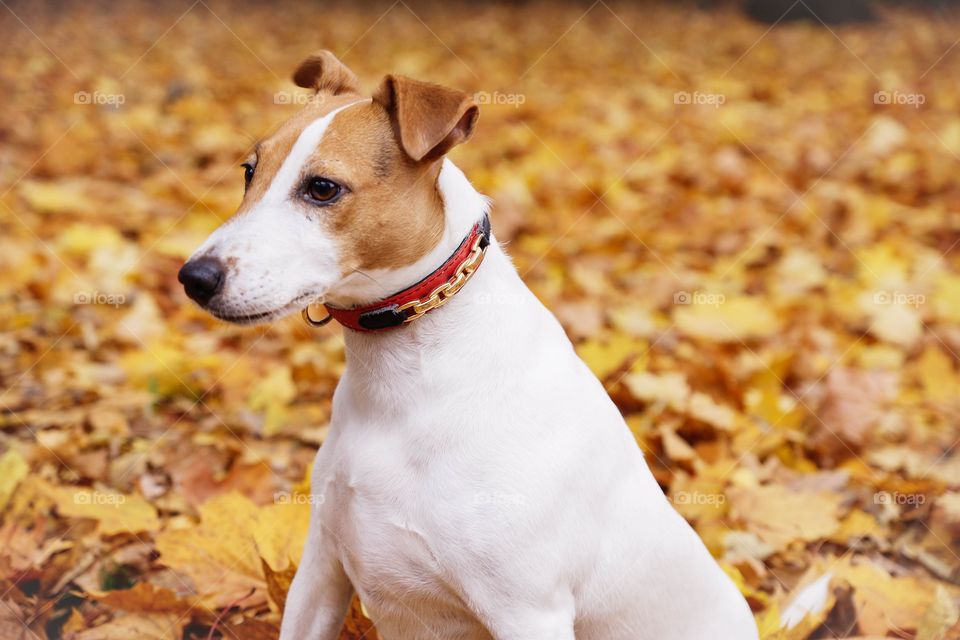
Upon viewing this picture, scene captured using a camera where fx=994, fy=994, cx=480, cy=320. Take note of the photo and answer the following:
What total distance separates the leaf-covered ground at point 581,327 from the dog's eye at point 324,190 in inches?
48.5

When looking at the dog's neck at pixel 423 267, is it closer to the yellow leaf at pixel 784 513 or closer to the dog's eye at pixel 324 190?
the dog's eye at pixel 324 190

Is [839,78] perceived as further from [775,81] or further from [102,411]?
[102,411]

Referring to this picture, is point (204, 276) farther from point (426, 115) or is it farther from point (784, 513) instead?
point (784, 513)

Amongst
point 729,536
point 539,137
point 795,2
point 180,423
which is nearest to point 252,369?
point 180,423

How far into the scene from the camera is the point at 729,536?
12.2 ft

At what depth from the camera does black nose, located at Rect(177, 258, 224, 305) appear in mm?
2227

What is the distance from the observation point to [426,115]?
91.6 inches

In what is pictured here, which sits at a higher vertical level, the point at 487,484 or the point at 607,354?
the point at 487,484

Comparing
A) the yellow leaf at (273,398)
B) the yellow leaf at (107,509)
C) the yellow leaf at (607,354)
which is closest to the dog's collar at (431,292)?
the yellow leaf at (107,509)

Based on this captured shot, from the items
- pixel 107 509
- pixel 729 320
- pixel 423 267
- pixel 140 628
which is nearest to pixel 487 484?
pixel 423 267

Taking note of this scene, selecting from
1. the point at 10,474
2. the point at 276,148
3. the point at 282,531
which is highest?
the point at 276,148

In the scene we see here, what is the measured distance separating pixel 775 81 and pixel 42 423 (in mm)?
9118

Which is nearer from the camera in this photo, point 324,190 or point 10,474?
point 324,190

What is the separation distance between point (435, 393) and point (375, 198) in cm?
48
